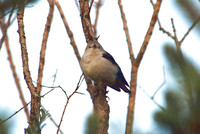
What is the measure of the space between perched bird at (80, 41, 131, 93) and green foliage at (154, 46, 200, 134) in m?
3.95

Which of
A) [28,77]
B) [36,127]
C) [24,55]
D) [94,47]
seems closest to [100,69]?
[94,47]

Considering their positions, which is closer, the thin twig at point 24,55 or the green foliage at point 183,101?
the green foliage at point 183,101

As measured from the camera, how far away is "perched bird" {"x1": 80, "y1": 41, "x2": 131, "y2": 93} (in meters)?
5.41

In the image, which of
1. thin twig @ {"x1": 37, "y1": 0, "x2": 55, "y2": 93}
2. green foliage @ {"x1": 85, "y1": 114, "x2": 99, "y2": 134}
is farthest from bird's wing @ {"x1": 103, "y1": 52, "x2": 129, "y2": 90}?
green foliage @ {"x1": 85, "y1": 114, "x2": 99, "y2": 134}

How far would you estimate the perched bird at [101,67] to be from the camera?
541 centimetres

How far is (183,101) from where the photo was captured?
1250mm

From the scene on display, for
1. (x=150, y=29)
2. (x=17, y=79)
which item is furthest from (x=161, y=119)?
(x=17, y=79)

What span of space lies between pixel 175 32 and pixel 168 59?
2903mm

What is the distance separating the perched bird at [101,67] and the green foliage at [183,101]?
12.9 ft

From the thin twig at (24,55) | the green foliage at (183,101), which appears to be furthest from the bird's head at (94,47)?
the green foliage at (183,101)

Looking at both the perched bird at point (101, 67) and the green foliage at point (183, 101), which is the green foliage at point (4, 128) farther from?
the perched bird at point (101, 67)

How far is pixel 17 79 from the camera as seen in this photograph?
6.19 m

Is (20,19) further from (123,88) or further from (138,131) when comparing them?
(123,88)

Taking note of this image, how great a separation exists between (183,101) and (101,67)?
4237mm
